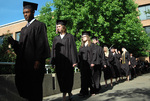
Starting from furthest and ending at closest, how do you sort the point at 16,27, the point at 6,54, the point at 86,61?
the point at 16,27 → the point at 6,54 → the point at 86,61

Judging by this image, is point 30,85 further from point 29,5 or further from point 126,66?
point 126,66

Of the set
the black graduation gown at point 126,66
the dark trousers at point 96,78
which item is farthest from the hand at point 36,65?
the black graduation gown at point 126,66

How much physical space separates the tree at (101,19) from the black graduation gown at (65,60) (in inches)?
476

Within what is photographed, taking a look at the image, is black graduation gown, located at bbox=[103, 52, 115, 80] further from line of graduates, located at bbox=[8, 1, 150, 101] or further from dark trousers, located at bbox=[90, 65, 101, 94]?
dark trousers, located at bbox=[90, 65, 101, 94]

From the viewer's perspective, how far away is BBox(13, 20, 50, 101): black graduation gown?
10.1ft

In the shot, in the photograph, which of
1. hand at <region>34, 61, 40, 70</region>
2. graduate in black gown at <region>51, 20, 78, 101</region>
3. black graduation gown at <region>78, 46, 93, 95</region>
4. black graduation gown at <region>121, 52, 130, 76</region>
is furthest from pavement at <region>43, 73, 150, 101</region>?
black graduation gown at <region>121, 52, 130, 76</region>

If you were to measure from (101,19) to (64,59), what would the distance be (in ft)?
41.2

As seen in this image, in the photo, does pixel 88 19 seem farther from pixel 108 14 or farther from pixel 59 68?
pixel 59 68

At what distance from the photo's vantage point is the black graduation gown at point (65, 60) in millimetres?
4953

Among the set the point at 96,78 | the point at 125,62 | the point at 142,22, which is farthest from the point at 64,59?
the point at 142,22

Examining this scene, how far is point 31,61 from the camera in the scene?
3105 mm

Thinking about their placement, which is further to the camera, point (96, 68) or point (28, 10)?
point (96, 68)

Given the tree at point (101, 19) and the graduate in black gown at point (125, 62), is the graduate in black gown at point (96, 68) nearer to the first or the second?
the graduate in black gown at point (125, 62)

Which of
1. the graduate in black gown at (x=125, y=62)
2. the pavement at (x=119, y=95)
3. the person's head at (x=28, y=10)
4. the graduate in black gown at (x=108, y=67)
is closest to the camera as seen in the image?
the person's head at (x=28, y=10)
